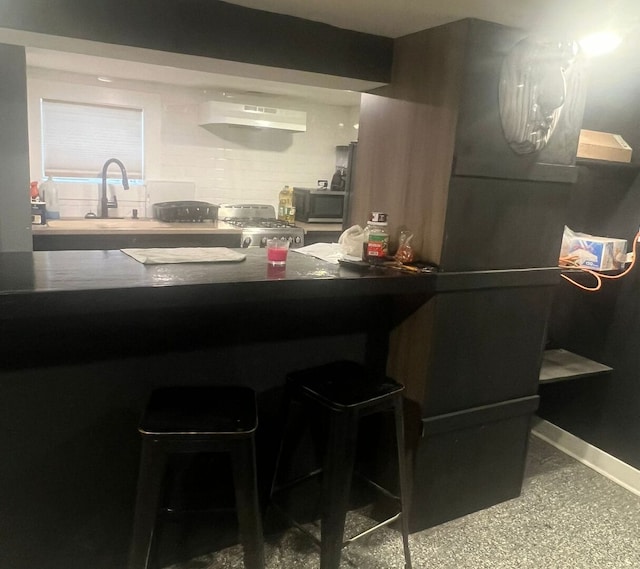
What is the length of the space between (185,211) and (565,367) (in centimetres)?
289

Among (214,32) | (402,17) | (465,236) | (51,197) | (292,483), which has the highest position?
(402,17)

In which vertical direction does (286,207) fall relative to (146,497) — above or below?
above

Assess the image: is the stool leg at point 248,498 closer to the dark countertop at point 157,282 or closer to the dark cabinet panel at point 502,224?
the dark countertop at point 157,282

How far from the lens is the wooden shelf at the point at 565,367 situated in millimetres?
2488

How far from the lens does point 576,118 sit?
6.82 ft

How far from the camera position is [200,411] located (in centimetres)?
151

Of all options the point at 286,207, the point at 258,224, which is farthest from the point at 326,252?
the point at 286,207

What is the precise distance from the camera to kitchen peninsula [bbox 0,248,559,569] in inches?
59.4

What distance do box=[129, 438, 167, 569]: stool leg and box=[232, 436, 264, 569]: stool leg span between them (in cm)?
20

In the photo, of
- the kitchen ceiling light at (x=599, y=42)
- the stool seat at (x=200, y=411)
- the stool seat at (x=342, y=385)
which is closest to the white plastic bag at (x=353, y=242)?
the stool seat at (x=342, y=385)

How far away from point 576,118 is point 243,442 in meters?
1.74

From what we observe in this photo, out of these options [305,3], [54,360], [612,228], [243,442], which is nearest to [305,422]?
[243,442]

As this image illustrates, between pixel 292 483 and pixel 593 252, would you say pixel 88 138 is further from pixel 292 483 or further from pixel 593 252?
pixel 593 252

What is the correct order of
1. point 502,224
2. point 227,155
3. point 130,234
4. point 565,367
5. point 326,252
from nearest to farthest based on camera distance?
point 502,224 → point 326,252 → point 565,367 → point 130,234 → point 227,155
